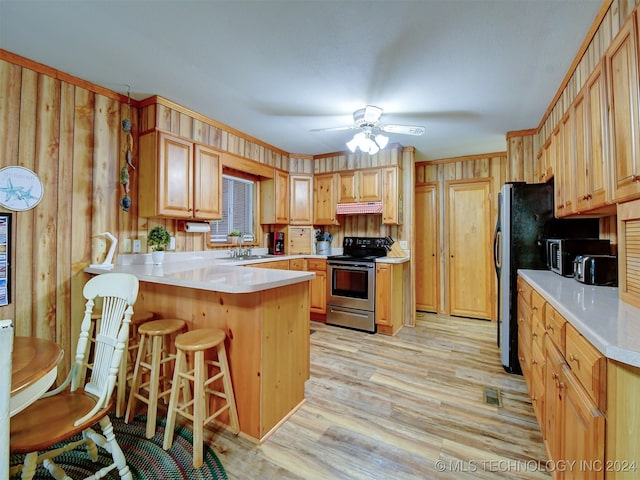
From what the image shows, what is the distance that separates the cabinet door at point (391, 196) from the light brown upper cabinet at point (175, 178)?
7.45 ft

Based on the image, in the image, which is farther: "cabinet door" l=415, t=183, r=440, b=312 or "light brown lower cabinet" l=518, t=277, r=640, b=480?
"cabinet door" l=415, t=183, r=440, b=312

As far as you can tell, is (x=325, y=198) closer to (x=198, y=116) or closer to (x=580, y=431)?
(x=198, y=116)

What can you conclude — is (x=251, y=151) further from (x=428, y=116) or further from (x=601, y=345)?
(x=601, y=345)

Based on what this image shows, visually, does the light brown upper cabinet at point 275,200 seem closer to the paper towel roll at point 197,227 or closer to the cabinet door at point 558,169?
the paper towel roll at point 197,227

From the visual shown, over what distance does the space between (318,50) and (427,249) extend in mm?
3672

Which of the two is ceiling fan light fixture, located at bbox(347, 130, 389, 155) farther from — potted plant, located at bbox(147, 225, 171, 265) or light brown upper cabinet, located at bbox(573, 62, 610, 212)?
potted plant, located at bbox(147, 225, 171, 265)

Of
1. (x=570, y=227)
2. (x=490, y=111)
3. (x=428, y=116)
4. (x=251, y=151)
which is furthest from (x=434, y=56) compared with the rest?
(x=251, y=151)

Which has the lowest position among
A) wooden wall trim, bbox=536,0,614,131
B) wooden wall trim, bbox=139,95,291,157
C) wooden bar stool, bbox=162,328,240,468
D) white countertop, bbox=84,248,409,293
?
wooden bar stool, bbox=162,328,240,468

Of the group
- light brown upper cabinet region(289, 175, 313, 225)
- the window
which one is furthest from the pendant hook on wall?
light brown upper cabinet region(289, 175, 313, 225)

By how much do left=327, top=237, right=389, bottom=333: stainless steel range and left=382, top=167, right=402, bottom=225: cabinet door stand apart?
0.35m

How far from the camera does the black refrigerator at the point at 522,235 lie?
2627 mm

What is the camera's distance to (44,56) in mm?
2113

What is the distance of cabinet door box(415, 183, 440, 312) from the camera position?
4773 millimetres

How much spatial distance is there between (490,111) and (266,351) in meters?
3.06
